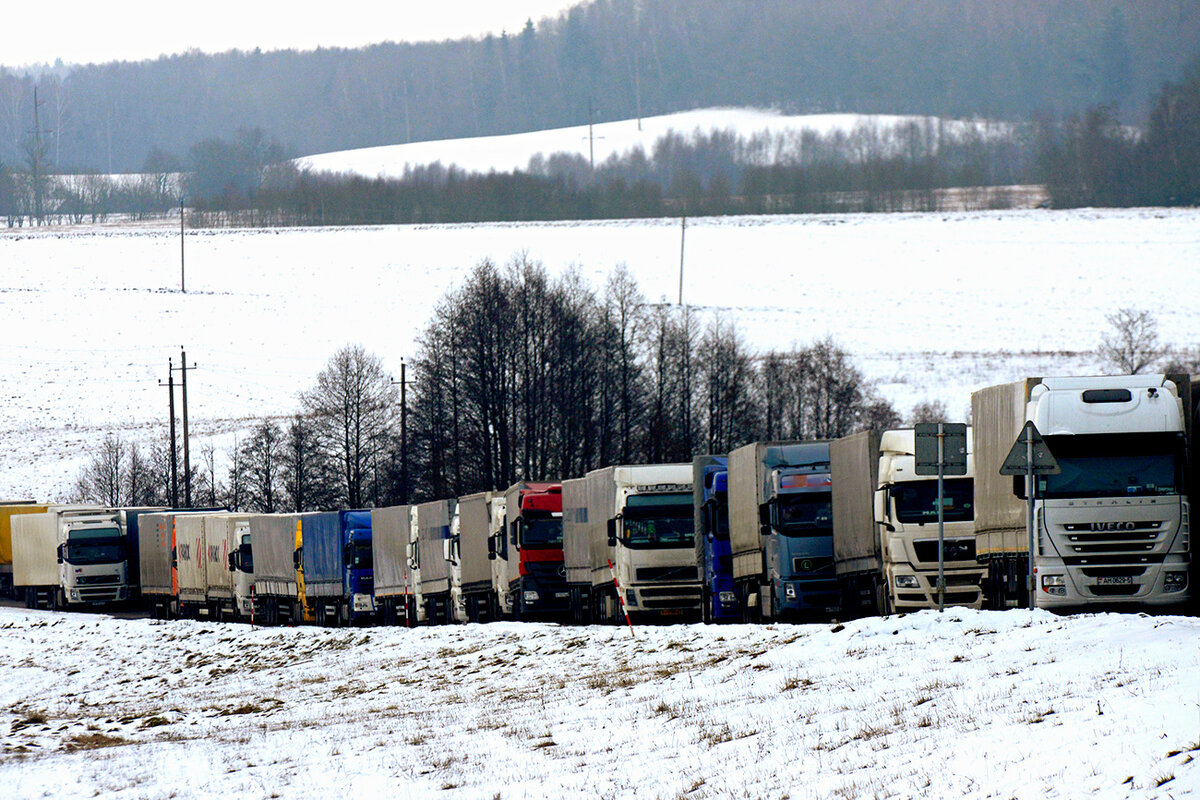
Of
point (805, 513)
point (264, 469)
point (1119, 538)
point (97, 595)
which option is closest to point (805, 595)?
point (805, 513)

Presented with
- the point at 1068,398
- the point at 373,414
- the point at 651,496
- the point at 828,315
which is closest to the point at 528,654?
the point at 651,496

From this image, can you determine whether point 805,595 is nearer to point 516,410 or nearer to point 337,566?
point 337,566

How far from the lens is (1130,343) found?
8494 centimetres

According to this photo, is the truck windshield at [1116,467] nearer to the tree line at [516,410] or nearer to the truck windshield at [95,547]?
the truck windshield at [95,547]

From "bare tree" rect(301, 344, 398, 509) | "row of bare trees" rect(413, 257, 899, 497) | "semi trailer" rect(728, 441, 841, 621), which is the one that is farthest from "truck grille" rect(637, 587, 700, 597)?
"bare tree" rect(301, 344, 398, 509)

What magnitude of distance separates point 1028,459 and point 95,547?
4624cm

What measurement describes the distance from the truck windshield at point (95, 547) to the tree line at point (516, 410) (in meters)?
15.0

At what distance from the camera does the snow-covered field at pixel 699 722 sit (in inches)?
480

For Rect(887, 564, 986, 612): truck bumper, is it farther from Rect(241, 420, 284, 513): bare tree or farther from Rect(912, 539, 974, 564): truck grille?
Rect(241, 420, 284, 513): bare tree

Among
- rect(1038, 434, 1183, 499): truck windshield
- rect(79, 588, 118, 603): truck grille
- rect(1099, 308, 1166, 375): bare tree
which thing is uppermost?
rect(1099, 308, 1166, 375): bare tree

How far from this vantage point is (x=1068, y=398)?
21812mm

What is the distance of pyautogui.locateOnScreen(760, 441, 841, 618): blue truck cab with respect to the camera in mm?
29094

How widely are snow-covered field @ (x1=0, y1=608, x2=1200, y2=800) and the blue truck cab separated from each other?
128 inches

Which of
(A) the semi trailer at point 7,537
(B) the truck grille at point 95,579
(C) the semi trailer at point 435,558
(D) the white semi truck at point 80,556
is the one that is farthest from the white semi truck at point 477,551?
(A) the semi trailer at point 7,537
